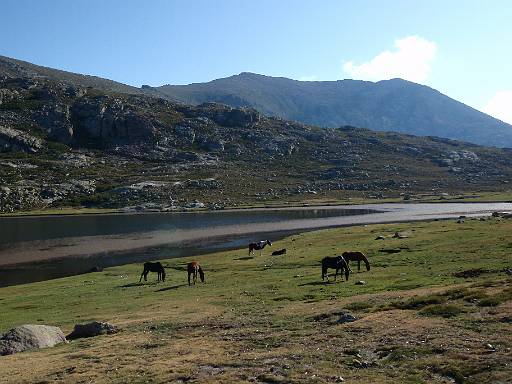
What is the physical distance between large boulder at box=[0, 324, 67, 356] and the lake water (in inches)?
1583

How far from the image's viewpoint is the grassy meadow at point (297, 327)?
16594 mm

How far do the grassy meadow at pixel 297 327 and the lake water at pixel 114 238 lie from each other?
3098 centimetres

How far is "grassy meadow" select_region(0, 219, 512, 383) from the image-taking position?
1659 centimetres

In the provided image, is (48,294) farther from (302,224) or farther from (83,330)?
(302,224)

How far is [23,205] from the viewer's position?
631 feet

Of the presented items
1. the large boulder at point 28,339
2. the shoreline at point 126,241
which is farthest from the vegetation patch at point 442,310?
the shoreline at point 126,241

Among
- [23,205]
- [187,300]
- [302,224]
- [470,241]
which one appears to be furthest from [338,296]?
[23,205]

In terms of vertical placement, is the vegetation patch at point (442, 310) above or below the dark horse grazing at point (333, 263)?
above

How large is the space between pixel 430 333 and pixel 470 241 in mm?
35018

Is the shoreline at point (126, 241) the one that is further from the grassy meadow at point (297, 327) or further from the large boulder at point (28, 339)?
the large boulder at point (28, 339)

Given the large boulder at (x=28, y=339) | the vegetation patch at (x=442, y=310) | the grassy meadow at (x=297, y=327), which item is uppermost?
the vegetation patch at (x=442, y=310)

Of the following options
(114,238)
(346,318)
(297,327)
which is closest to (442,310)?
(346,318)

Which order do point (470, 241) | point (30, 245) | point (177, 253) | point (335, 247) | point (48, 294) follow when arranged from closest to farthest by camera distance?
point (48, 294) → point (470, 241) → point (335, 247) → point (177, 253) → point (30, 245)

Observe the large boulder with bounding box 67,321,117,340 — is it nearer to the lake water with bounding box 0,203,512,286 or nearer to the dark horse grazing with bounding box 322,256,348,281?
the dark horse grazing with bounding box 322,256,348,281
